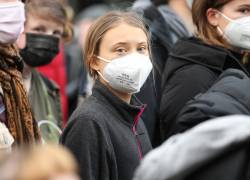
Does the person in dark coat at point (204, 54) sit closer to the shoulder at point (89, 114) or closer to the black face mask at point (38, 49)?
the shoulder at point (89, 114)

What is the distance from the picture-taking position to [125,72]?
13.5ft

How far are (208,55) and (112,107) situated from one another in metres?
0.79

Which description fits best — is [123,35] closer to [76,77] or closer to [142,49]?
[142,49]

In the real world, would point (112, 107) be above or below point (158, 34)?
above

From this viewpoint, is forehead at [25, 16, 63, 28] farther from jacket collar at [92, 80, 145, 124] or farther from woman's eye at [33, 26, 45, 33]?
jacket collar at [92, 80, 145, 124]

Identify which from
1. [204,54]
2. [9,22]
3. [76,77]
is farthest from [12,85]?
[76,77]

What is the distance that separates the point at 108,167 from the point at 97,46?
29.6 inches

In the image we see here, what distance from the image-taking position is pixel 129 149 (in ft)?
13.0

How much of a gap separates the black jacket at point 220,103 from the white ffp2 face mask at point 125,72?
609mm

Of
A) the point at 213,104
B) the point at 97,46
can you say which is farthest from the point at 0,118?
the point at 213,104

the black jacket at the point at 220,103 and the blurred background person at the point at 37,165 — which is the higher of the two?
the blurred background person at the point at 37,165

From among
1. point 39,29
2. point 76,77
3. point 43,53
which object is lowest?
point 76,77

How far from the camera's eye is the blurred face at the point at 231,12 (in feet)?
15.4

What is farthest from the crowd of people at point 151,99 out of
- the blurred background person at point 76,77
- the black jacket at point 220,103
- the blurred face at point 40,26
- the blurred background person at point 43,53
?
the blurred background person at point 76,77
